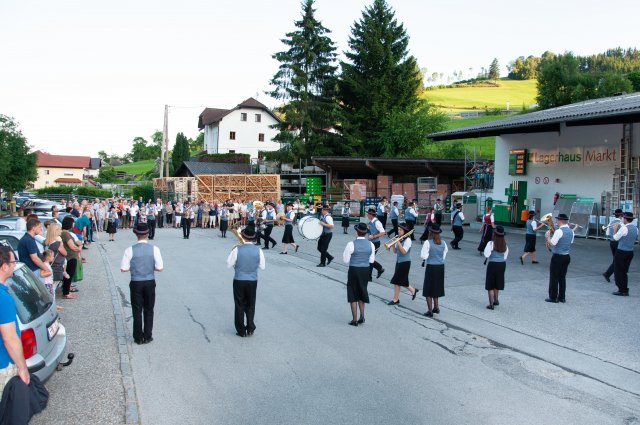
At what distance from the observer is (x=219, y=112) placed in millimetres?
79812

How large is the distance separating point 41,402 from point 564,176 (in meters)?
23.7

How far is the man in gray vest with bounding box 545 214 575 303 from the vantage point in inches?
442

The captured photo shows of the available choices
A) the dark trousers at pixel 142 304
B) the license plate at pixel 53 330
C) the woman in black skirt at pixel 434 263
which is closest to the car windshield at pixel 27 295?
the license plate at pixel 53 330

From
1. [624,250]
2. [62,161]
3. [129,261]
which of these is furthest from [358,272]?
[62,161]

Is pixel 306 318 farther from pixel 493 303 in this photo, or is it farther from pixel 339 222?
pixel 339 222

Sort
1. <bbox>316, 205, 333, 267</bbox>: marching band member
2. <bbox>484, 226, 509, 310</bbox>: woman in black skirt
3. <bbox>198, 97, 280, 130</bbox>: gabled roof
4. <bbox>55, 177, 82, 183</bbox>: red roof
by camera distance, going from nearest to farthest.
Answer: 1. <bbox>484, 226, 509, 310</bbox>: woman in black skirt
2. <bbox>316, 205, 333, 267</bbox>: marching band member
3. <bbox>198, 97, 280, 130</bbox>: gabled roof
4. <bbox>55, 177, 82, 183</bbox>: red roof

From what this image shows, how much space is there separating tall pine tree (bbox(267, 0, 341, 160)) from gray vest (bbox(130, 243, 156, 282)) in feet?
130

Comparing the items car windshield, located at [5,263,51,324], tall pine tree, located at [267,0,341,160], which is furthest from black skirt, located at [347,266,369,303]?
tall pine tree, located at [267,0,341,160]

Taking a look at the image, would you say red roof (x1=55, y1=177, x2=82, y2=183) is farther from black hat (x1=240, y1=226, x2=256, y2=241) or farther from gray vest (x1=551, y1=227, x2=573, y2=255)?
gray vest (x1=551, y1=227, x2=573, y2=255)

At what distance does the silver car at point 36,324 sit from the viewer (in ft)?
17.8

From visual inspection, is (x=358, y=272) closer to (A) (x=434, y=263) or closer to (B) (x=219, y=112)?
(A) (x=434, y=263)

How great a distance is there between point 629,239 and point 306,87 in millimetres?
39297

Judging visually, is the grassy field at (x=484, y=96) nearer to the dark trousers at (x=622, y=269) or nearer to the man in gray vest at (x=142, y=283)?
the dark trousers at (x=622, y=269)

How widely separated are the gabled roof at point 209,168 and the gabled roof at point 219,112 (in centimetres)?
1366
